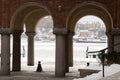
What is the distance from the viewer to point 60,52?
24.1 meters

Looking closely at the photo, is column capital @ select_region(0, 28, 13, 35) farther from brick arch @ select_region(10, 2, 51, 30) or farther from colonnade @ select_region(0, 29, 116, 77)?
brick arch @ select_region(10, 2, 51, 30)

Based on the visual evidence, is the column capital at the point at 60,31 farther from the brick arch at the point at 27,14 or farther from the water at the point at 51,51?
the water at the point at 51,51

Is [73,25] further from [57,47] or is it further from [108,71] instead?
[108,71]

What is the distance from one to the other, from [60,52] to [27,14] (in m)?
6.21

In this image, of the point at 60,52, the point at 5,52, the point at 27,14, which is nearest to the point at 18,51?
the point at 5,52

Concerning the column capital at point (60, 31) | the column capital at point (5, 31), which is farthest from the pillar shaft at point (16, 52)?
the column capital at point (60, 31)

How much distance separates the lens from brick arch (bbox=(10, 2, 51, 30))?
24.9 meters

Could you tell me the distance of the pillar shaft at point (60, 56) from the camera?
2403 cm

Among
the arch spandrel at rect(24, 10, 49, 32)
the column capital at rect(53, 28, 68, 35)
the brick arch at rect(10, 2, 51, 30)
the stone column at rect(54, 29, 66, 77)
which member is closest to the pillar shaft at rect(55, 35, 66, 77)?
the stone column at rect(54, 29, 66, 77)

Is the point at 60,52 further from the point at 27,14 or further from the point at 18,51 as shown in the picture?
the point at 27,14

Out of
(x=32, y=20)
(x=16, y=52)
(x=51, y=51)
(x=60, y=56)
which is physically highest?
(x=32, y=20)

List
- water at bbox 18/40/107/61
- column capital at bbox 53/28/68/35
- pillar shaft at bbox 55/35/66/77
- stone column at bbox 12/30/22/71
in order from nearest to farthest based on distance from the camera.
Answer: column capital at bbox 53/28/68/35 → pillar shaft at bbox 55/35/66/77 → stone column at bbox 12/30/22/71 → water at bbox 18/40/107/61

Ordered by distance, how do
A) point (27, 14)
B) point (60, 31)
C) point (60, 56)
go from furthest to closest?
point (27, 14) < point (60, 56) < point (60, 31)

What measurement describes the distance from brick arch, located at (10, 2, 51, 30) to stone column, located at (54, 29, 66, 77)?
156 cm
